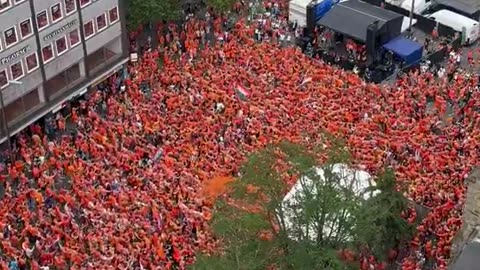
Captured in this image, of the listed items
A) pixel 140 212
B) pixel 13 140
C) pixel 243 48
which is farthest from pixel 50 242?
pixel 243 48

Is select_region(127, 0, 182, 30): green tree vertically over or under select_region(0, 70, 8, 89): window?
under

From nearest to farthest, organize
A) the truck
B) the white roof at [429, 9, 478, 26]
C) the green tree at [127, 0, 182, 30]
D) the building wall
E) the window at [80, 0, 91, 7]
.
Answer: the window at [80, 0, 91, 7] < the building wall < the green tree at [127, 0, 182, 30] < the white roof at [429, 9, 478, 26] < the truck

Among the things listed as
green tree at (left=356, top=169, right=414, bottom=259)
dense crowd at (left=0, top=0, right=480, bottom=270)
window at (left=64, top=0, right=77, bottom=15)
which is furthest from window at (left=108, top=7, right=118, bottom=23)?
green tree at (left=356, top=169, right=414, bottom=259)

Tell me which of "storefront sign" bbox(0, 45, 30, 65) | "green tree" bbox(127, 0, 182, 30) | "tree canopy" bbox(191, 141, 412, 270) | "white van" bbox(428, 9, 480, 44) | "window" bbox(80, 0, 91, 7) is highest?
"tree canopy" bbox(191, 141, 412, 270)

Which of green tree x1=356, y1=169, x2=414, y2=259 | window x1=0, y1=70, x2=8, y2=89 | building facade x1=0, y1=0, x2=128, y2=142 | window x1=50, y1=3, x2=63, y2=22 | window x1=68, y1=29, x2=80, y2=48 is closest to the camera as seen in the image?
green tree x1=356, y1=169, x2=414, y2=259

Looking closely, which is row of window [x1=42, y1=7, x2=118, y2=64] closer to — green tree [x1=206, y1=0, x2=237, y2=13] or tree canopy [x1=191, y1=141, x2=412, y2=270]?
green tree [x1=206, y1=0, x2=237, y2=13]

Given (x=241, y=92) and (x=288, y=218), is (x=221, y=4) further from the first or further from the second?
(x=288, y=218)

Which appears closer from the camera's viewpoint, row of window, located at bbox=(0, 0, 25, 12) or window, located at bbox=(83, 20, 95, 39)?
row of window, located at bbox=(0, 0, 25, 12)

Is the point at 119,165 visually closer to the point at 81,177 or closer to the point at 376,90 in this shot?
the point at 81,177
